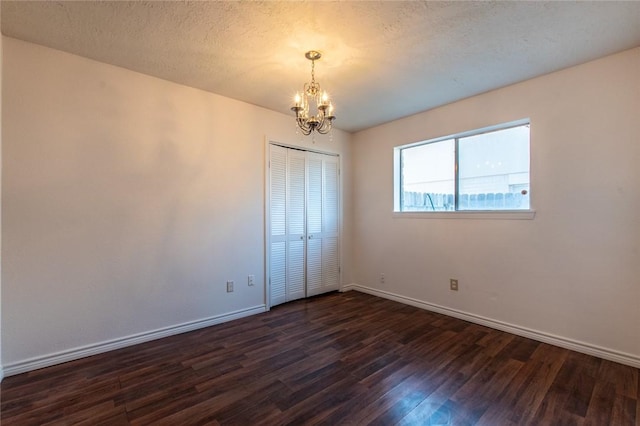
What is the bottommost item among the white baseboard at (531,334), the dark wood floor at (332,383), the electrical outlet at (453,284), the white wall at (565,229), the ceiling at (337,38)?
the dark wood floor at (332,383)

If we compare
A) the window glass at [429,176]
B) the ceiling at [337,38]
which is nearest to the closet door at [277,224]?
the ceiling at [337,38]

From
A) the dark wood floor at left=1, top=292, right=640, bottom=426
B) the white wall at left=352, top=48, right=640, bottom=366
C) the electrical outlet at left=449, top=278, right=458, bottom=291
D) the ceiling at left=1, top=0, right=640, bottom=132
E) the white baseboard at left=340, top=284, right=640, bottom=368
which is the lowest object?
the dark wood floor at left=1, top=292, right=640, bottom=426

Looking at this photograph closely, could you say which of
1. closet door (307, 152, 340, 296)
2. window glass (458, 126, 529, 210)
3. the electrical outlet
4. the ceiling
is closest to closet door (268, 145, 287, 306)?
closet door (307, 152, 340, 296)

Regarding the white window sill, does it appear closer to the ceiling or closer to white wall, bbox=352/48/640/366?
white wall, bbox=352/48/640/366

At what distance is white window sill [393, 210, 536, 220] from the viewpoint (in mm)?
2858

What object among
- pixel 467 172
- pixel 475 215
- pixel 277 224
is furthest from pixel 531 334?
pixel 277 224

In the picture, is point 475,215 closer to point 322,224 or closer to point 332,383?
point 322,224

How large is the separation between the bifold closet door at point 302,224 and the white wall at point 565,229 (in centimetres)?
144

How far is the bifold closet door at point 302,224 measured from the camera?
3748 millimetres

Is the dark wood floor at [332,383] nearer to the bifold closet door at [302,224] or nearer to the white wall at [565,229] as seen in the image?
the white wall at [565,229]

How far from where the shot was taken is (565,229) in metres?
2.62

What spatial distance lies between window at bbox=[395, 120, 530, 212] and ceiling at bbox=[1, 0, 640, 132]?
0.64 metres

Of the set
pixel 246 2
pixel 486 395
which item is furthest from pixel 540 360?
pixel 246 2

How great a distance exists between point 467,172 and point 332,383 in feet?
9.05
